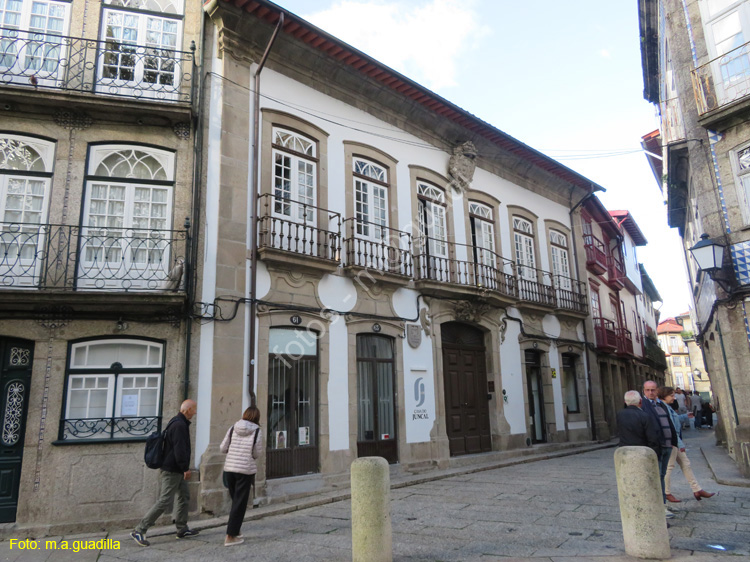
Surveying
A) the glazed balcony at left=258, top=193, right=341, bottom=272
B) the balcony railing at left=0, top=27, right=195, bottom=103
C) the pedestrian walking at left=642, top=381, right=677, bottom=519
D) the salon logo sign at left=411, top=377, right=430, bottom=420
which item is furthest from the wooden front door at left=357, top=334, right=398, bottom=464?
the balcony railing at left=0, top=27, right=195, bottom=103

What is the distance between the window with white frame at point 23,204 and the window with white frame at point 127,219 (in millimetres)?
561

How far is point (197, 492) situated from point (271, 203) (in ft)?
15.4

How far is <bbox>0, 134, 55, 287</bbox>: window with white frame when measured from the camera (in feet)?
25.7

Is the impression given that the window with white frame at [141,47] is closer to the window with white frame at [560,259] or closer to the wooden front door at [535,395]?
the wooden front door at [535,395]

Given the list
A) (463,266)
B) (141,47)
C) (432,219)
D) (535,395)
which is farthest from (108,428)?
(535,395)

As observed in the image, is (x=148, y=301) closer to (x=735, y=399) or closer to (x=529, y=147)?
(x=735, y=399)

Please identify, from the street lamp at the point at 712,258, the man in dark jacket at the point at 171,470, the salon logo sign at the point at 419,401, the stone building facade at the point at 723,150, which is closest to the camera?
the man in dark jacket at the point at 171,470

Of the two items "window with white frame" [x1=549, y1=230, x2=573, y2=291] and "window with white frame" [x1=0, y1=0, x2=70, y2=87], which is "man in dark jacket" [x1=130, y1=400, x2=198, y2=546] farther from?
"window with white frame" [x1=549, y1=230, x2=573, y2=291]

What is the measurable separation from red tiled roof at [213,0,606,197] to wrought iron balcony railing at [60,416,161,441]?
6.80 meters

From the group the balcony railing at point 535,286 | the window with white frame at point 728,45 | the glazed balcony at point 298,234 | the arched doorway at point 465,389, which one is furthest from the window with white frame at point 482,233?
the window with white frame at point 728,45

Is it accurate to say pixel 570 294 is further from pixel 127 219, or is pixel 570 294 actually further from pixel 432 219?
pixel 127 219

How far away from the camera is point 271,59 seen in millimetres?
10062

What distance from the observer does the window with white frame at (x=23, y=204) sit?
7.83m

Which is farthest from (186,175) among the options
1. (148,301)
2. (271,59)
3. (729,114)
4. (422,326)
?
(729,114)
